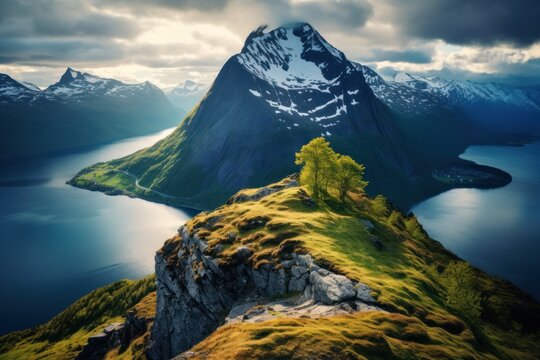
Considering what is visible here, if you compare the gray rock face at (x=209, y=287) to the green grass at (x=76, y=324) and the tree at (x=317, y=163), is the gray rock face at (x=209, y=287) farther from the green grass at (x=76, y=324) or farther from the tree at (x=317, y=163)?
the green grass at (x=76, y=324)

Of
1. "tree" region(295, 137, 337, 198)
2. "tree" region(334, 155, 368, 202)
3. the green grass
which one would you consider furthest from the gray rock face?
the green grass

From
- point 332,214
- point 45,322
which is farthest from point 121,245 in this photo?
point 332,214

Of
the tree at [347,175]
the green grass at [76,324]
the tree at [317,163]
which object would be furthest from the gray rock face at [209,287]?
the green grass at [76,324]

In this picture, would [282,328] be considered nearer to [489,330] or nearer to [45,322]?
[489,330]

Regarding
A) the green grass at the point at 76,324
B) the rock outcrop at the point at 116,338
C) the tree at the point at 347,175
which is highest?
the tree at the point at 347,175

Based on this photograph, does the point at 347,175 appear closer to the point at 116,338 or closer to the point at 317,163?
the point at 317,163

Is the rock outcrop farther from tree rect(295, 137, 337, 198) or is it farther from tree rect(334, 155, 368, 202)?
tree rect(334, 155, 368, 202)
